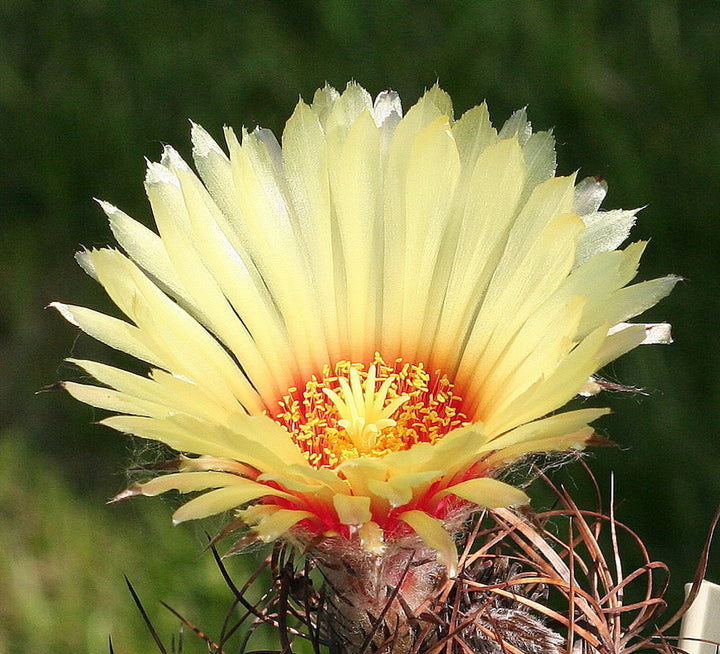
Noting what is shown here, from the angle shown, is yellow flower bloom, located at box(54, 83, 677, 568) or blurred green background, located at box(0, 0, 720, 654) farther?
blurred green background, located at box(0, 0, 720, 654)

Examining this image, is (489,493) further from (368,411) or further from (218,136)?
(218,136)

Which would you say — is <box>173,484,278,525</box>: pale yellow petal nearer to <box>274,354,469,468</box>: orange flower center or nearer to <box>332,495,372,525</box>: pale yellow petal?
<box>332,495,372,525</box>: pale yellow petal

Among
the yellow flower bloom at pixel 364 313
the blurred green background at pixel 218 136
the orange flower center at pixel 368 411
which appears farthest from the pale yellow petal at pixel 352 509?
the blurred green background at pixel 218 136

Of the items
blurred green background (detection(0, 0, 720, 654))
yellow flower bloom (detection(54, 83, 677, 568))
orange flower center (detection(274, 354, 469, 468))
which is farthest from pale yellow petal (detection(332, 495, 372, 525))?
blurred green background (detection(0, 0, 720, 654))

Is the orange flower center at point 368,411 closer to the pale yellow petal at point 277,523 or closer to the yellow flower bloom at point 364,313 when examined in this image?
the yellow flower bloom at point 364,313

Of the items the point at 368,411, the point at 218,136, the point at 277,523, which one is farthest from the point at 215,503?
the point at 218,136

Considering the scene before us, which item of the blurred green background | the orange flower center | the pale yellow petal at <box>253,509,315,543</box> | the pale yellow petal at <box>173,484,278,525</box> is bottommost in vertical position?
the pale yellow petal at <box>253,509,315,543</box>

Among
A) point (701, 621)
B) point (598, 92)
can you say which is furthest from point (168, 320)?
point (598, 92)
